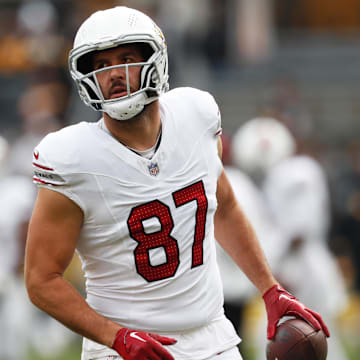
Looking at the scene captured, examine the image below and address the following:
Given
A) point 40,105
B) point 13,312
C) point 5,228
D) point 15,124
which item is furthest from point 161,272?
point 15,124

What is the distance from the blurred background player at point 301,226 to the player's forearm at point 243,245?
3110mm

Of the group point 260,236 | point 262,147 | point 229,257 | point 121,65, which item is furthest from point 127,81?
point 262,147

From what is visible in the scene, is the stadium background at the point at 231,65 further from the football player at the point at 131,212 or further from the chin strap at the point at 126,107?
the chin strap at the point at 126,107

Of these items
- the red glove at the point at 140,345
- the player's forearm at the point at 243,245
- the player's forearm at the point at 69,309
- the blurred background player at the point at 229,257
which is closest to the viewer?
the red glove at the point at 140,345

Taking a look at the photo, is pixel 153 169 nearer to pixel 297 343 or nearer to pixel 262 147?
pixel 297 343

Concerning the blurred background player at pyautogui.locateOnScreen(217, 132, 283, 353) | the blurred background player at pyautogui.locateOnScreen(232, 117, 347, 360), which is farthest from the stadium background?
the blurred background player at pyautogui.locateOnScreen(217, 132, 283, 353)

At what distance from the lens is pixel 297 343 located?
3.32 m

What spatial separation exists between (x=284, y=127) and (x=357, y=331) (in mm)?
2447

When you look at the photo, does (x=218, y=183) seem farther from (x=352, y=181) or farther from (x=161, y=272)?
(x=352, y=181)

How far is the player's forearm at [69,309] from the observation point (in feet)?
10.2

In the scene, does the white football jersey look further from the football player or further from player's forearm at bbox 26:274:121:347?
player's forearm at bbox 26:274:121:347

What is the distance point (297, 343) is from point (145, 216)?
0.68m

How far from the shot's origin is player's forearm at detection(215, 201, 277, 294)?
3619 millimetres

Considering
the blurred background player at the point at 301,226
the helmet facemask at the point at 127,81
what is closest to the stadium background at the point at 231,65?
the blurred background player at the point at 301,226
